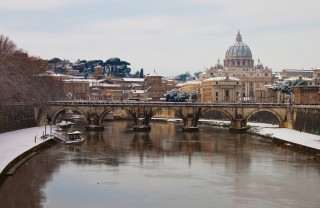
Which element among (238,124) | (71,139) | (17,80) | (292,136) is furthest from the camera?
(238,124)

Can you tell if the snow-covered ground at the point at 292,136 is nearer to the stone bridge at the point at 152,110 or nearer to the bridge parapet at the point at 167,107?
the stone bridge at the point at 152,110

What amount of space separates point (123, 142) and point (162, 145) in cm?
502

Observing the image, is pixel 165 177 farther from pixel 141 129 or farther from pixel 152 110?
pixel 152 110

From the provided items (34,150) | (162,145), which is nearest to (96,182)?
(34,150)

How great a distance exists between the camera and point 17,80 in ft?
224

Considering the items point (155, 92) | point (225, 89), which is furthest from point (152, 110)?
point (155, 92)

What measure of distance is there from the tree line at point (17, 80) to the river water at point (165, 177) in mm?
9435

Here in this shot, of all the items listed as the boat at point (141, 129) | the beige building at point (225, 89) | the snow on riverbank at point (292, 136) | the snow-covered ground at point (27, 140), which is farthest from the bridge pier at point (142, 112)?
the beige building at point (225, 89)

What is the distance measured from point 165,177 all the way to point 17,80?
116ft

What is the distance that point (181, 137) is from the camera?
69.9 meters

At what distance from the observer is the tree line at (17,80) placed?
61.2 metres

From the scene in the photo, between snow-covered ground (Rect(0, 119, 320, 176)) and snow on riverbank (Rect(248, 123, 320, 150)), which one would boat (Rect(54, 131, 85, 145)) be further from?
snow on riverbank (Rect(248, 123, 320, 150))

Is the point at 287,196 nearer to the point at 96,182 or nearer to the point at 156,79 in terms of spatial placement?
the point at 96,182

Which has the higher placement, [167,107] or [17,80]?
[17,80]
